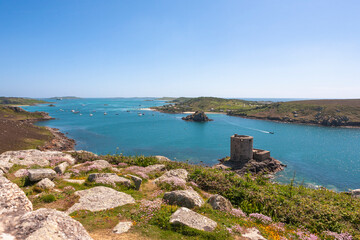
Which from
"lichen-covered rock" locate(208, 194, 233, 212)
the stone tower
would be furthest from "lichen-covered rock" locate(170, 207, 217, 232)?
the stone tower

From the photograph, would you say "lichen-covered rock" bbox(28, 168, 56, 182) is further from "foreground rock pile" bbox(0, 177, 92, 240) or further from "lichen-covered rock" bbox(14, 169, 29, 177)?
"foreground rock pile" bbox(0, 177, 92, 240)

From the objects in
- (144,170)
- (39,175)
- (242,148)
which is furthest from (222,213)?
(242,148)

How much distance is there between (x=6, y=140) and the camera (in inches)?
2064

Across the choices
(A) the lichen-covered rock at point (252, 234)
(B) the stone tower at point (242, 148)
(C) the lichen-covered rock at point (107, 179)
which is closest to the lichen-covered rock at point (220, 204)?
(A) the lichen-covered rock at point (252, 234)

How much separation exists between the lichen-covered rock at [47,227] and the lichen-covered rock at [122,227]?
11.6 ft

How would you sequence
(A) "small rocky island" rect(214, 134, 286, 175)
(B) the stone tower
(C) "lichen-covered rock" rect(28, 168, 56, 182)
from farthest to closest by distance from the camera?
1. (B) the stone tower
2. (A) "small rocky island" rect(214, 134, 286, 175)
3. (C) "lichen-covered rock" rect(28, 168, 56, 182)

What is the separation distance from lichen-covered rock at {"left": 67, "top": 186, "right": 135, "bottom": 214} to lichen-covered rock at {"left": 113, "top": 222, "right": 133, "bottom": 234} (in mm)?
2302

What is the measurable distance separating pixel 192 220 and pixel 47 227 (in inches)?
257

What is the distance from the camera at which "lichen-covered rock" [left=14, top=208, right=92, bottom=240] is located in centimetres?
486

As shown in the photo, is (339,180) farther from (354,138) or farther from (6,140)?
(6,140)

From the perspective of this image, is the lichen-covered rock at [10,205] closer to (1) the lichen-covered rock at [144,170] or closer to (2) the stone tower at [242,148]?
(1) the lichen-covered rock at [144,170]

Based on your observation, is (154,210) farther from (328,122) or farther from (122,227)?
(328,122)

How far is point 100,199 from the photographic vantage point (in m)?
12.6

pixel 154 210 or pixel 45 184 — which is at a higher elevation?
pixel 45 184
